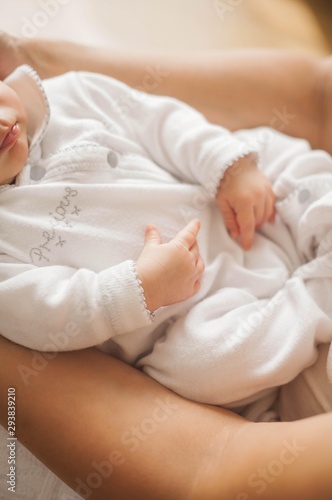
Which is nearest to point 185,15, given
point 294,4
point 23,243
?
point 294,4

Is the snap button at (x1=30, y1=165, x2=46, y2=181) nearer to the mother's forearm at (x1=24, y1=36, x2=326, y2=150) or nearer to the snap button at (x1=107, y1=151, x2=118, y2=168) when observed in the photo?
the snap button at (x1=107, y1=151, x2=118, y2=168)

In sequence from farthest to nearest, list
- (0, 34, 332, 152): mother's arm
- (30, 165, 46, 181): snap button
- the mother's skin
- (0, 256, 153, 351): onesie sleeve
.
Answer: (0, 34, 332, 152): mother's arm < (30, 165, 46, 181): snap button < (0, 256, 153, 351): onesie sleeve < the mother's skin

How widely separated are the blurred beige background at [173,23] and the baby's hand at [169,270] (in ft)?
2.53

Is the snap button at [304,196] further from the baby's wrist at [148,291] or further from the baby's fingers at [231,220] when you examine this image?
the baby's wrist at [148,291]

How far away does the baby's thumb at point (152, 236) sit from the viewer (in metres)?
0.76

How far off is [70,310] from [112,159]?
0.94 ft

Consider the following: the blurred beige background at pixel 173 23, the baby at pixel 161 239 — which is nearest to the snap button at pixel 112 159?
the baby at pixel 161 239

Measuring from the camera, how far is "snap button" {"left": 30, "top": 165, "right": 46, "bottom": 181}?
0.80 meters

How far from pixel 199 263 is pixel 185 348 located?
14 centimetres

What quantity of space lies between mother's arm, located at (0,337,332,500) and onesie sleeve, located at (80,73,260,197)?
0.37 m

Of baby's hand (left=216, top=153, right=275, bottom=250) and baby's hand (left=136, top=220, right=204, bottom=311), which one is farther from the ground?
baby's hand (left=216, top=153, right=275, bottom=250)

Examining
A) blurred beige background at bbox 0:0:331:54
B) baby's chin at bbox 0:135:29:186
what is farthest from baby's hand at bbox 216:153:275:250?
blurred beige background at bbox 0:0:331:54

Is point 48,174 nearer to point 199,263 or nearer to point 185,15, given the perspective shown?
point 199,263

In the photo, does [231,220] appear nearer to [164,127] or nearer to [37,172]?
[164,127]
